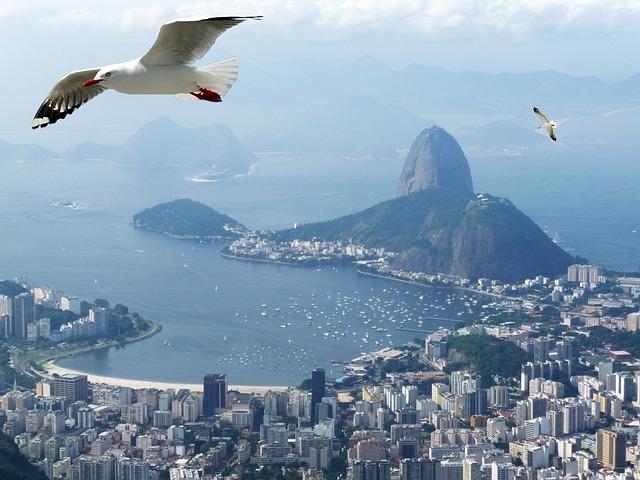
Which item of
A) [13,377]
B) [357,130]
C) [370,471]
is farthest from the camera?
[357,130]

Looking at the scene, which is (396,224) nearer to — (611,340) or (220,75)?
(611,340)

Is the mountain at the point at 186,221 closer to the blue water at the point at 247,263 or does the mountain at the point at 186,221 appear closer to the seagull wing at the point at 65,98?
the blue water at the point at 247,263

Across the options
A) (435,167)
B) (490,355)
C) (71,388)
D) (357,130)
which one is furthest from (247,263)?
(357,130)

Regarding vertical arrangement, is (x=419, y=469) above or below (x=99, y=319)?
below

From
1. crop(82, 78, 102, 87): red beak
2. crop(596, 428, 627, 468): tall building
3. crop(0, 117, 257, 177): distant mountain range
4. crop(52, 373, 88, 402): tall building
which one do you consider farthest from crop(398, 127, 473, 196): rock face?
crop(82, 78, 102, 87): red beak

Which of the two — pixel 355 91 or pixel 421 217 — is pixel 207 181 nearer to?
pixel 421 217

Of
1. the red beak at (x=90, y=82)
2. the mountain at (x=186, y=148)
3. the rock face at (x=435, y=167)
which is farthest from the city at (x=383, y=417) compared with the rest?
the mountain at (x=186, y=148)

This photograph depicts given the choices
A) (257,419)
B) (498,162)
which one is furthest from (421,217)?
(498,162)
